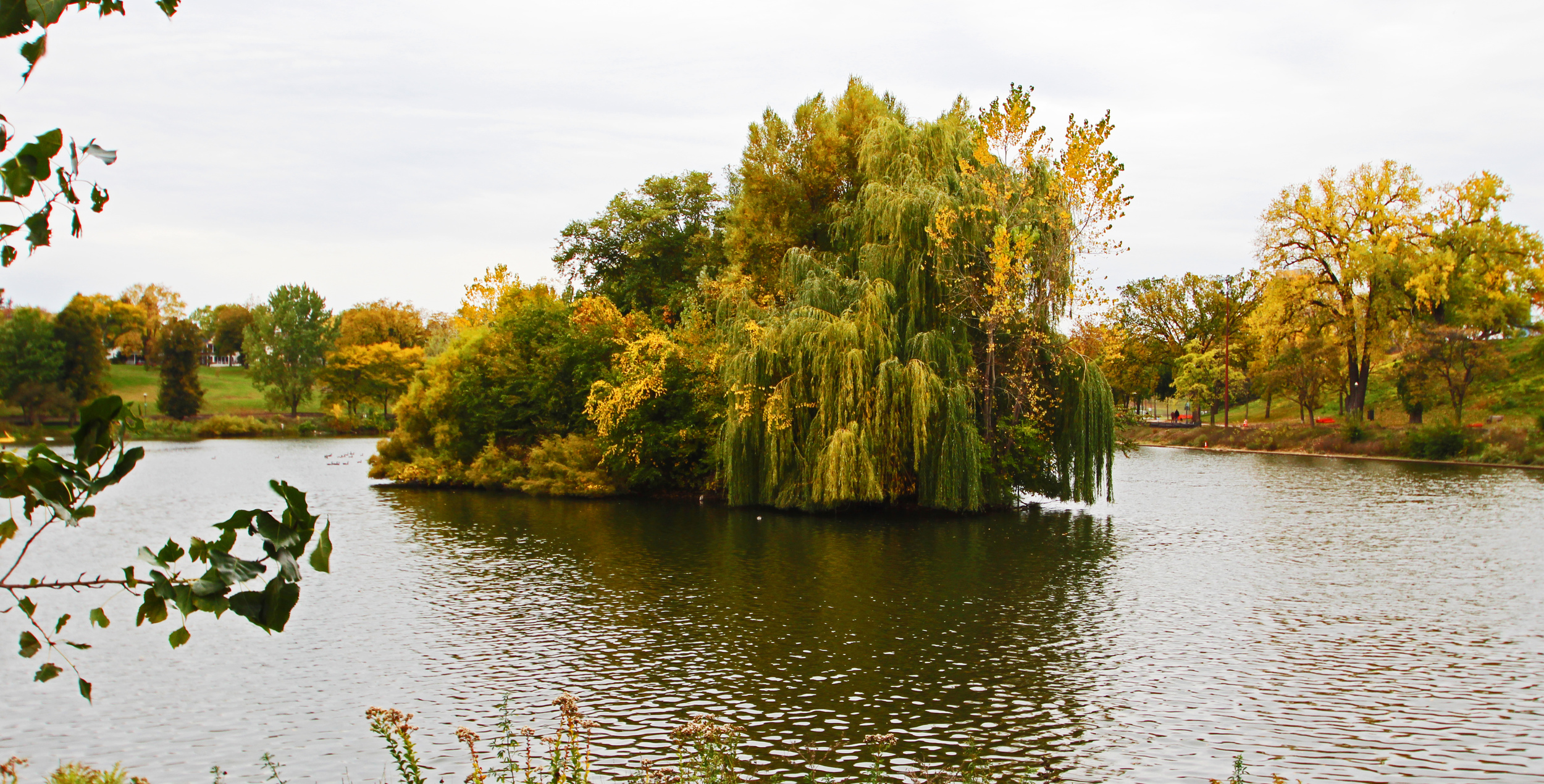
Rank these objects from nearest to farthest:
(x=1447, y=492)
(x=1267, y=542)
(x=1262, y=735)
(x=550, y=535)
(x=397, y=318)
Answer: (x=1262, y=735) → (x=1267, y=542) → (x=550, y=535) → (x=1447, y=492) → (x=397, y=318)

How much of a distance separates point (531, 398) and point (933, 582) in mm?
22699

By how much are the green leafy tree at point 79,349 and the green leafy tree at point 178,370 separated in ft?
15.0

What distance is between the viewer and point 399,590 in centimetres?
1911

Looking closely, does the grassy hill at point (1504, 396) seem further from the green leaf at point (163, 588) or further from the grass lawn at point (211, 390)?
the grass lawn at point (211, 390)

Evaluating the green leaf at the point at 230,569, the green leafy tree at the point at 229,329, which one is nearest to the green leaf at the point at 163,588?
the green leaf at the point at 230,569

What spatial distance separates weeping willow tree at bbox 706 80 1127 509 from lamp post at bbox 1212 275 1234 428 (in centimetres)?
4039

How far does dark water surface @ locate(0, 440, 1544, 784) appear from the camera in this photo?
11.0 m

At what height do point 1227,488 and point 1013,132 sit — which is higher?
point 1013,132

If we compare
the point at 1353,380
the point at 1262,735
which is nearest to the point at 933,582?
the point at 1262,735

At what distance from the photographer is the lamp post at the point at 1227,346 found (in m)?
64.7

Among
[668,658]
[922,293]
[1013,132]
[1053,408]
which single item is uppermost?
[1013,132]

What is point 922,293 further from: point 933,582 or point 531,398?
point 531,398

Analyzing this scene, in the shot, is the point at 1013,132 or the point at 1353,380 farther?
the point at 1353,380

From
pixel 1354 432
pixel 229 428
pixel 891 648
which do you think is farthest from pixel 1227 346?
pixel 229 428
